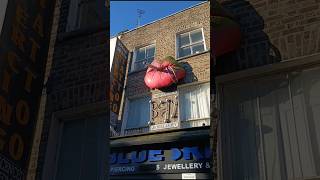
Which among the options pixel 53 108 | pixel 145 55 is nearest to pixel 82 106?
pixel 53 108

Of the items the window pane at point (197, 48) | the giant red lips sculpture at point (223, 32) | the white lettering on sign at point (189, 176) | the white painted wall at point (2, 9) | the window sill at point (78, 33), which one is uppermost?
the window sill at point (78, 33)

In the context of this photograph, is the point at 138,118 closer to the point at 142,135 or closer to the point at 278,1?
the point at 142,135

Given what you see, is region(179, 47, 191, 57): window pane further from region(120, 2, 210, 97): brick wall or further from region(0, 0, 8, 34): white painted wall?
region(0, 0, 8, 34): white painted wall

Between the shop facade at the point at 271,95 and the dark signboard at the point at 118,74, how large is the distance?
3.26 ft

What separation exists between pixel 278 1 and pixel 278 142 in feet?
5.01

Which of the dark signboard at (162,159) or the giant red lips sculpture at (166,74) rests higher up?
the giant red lips sculpture at (166,74)

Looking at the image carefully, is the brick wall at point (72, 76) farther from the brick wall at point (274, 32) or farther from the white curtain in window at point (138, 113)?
the brick wall at point (274, 32)

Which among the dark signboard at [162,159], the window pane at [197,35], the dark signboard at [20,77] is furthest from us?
the dark signboard at [162,159]

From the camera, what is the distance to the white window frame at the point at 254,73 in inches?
165

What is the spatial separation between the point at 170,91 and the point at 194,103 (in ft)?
1.00

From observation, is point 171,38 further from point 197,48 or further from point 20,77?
point 20,77

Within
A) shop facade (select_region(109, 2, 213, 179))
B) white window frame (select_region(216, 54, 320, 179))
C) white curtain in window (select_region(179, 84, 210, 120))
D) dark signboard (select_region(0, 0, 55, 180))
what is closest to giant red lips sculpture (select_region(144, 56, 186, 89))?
shop facade (select_region(109, 2, 213, 179))

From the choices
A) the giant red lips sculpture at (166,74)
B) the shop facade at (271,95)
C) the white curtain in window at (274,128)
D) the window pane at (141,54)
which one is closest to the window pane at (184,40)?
the giant red lips sculpture at (166,74)

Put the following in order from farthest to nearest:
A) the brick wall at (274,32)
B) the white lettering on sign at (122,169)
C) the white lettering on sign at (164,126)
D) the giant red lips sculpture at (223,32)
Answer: the white lettering on sign at (122,169)
the giant red lips sculpture at (223,32)
the brick wall at (274,32)
the white lettering on sign at (164,126)
